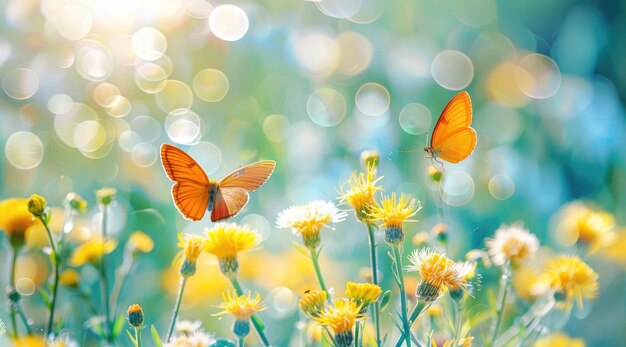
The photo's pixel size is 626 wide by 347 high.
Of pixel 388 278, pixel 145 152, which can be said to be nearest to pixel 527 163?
pixel 388 278

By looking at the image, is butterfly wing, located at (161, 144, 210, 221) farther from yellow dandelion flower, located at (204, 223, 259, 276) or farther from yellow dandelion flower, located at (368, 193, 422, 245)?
yellow dandelion flower, located at (368, 193, 422, 245)

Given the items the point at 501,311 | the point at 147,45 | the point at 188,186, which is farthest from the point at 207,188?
the point at 147,45

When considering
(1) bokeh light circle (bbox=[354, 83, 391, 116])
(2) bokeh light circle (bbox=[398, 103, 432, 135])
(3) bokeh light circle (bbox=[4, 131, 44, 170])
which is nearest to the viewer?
(3) bokeh light circle (bbox=[4, 131, 44, 170])

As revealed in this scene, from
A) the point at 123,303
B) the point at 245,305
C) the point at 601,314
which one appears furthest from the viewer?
the point at 601,314

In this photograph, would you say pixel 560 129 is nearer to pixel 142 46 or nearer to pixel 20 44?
pixel 142 46

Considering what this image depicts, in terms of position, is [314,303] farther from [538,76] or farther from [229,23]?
[538,76]

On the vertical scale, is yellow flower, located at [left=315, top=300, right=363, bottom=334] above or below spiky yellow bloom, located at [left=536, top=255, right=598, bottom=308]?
below

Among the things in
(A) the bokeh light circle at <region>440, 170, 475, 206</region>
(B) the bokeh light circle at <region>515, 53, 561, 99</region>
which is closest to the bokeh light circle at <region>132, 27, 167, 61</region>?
(A) the bokeh light circle at <region>440, 170, 475, 206</region>
